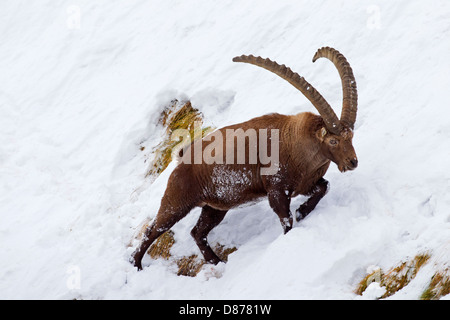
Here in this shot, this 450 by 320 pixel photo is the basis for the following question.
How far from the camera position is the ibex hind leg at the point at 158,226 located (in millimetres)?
8758

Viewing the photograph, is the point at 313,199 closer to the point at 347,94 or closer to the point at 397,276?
the point at 347,94

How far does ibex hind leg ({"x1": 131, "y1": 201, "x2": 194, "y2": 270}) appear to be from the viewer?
28.7ft

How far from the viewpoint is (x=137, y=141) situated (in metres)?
11.9

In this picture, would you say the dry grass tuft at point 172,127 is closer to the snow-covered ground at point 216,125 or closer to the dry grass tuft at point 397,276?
the snow-covered ground at point 216,125

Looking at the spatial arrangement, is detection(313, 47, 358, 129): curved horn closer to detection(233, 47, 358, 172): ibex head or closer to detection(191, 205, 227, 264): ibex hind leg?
detection(233, 47, 358, 172): ibex head

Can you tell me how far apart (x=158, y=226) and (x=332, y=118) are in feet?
11.2

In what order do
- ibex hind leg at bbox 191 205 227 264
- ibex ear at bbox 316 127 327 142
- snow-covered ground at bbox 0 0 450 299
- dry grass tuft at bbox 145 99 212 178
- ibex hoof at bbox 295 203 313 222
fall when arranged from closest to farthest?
snow-covered ground at bbox 0 0 450 299 → ibex ear at bbox 316 127 327 142 → ibex hoof at bbox 295 203 313 222 → ibex hind leg at bbox 191 205 227 264 → dry grass tuft at bbox 145 99 212 178

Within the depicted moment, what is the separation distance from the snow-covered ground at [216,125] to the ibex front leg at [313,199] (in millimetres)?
198

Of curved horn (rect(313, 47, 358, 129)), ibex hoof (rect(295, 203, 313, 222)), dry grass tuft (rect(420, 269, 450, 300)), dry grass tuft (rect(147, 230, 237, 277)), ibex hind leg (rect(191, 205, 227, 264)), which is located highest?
curved horn (rect(313, 47, 358, 129))

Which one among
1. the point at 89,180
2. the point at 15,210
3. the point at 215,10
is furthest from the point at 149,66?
the point at 15,210

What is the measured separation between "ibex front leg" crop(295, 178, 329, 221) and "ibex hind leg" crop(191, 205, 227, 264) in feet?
4.88

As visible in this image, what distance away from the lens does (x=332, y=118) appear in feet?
24.3

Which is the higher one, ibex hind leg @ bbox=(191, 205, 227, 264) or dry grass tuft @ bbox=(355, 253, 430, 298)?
dry grass tuft @ bbox=(355, 253, 430, 298)

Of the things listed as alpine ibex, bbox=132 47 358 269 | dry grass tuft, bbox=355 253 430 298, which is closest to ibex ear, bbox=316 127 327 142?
alpine ibex, bbox=132 47 358 269
